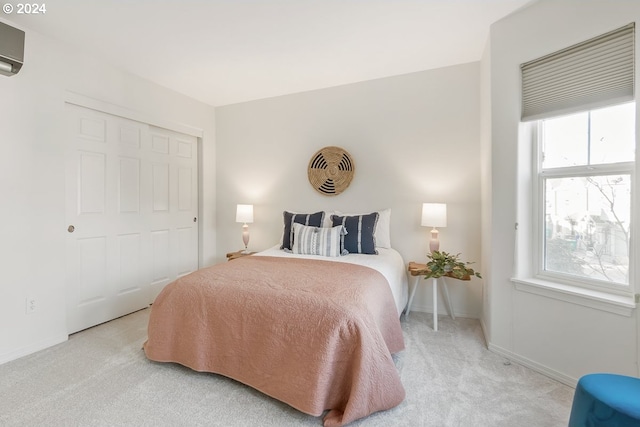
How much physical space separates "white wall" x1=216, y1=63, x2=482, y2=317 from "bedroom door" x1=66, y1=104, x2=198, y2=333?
76 cm

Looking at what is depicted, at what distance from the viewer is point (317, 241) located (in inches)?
110

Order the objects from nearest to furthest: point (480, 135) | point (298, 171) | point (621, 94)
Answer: point (621, 94) → point (480, 135) → point (298, 171)

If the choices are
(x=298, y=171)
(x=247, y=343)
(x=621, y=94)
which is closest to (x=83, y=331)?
(x=247, y=343)

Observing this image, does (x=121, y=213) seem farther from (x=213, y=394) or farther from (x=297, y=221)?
(x=213, y=394)

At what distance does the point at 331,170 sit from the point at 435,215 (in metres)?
1.26

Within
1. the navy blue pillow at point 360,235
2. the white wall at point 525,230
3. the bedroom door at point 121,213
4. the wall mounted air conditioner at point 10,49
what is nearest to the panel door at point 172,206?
the bedroom door at point 121,213

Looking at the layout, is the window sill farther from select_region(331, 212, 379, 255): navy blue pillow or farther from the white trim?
the white trim

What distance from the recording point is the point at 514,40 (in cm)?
210

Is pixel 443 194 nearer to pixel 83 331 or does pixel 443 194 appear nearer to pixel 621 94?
pixel 621 94

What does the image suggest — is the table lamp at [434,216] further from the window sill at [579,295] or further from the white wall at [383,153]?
the window sill at [579,295]

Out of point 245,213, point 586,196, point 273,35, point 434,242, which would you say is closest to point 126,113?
point 245,213

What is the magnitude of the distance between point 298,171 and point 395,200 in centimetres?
123

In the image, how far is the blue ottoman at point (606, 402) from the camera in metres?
1.09

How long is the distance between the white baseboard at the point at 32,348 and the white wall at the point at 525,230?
3439 mm
